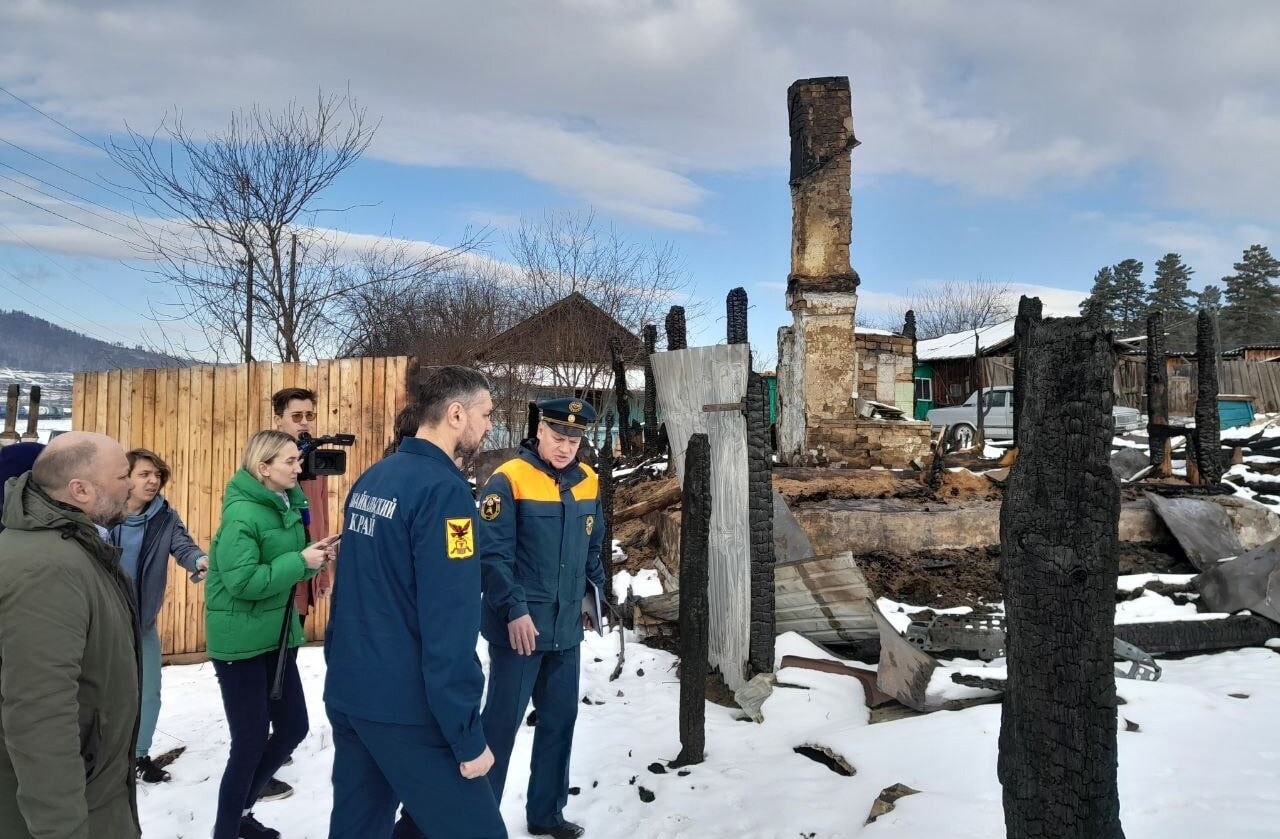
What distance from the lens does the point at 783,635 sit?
577 cm

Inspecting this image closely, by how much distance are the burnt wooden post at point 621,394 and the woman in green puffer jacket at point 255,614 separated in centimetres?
845

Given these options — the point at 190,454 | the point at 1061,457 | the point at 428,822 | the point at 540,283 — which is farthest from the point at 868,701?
the point at 540,283

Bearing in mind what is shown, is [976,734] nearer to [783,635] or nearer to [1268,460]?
[783,635]

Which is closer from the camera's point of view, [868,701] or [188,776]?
[188,776]

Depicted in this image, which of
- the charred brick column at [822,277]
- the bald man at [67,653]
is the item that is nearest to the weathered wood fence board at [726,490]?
the bald man at [67,653]

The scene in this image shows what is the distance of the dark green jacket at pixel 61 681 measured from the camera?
1686mm

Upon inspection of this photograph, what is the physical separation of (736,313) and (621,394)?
182 inches

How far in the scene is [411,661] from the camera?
2.10 meters

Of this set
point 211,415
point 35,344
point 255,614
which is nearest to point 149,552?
point 255,614

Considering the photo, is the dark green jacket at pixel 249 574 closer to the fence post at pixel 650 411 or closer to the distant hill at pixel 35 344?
the fence post at pixel 650 411

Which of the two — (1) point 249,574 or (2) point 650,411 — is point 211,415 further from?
(2) point 650,411

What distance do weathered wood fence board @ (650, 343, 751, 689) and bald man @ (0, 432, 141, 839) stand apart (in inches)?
143

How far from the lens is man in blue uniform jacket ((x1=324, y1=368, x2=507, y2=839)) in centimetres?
207

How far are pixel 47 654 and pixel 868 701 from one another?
14.3 feet
